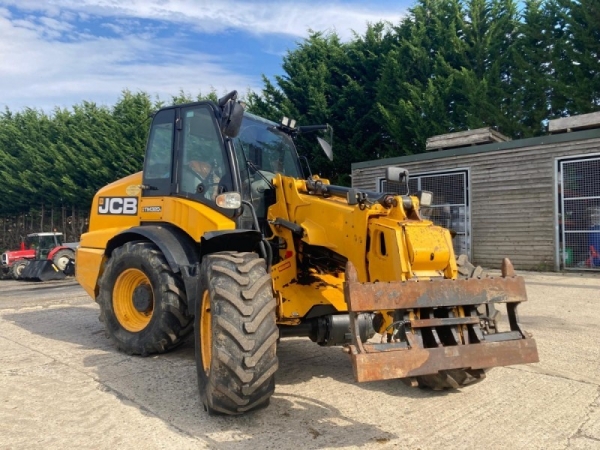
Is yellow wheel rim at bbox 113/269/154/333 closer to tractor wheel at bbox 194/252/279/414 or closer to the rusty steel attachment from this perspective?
tractor wheel at bbox 194/252/279/414

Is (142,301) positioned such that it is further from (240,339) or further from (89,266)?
(240,339)

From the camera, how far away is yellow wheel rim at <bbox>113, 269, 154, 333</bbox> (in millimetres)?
5836

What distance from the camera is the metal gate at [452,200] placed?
14719 mm

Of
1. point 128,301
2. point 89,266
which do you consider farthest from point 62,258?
point 128,301

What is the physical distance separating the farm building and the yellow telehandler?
8.44m

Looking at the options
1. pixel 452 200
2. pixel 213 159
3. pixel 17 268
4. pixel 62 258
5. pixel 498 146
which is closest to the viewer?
pixel 213 159

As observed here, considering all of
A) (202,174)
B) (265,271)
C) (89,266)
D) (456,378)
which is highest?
(202,174)

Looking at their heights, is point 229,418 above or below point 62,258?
below

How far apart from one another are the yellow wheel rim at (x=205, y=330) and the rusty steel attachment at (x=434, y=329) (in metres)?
1.31

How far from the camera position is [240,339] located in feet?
11.9

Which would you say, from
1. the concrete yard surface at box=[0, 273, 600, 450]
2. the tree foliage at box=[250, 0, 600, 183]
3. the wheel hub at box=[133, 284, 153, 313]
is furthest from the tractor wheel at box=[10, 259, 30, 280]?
the wheel hub at box=[133, 284, 153, 313]

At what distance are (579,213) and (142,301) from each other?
10.6 metres

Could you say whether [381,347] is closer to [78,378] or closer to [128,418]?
[128,418]

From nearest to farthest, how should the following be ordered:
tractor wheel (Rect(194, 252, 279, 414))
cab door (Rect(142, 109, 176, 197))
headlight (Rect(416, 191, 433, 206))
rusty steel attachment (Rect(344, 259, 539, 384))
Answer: rusty steel attachment (Rect(344, 259, 539, 384)), tractor wheel (Rect(194, 252, 279, 414)), headlight (Rect(416, 191, 433, 206)), cab door (Rect(142, 109, 176, 197))
